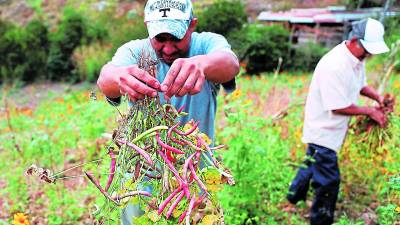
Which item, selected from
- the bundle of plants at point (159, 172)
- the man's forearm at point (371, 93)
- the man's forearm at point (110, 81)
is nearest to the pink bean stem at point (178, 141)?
the bundle of plants at point (159, 172)

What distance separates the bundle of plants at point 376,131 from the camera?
356 cm

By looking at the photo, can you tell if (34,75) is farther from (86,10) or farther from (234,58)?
(234,58)

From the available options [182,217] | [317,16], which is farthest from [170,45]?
[317,16]

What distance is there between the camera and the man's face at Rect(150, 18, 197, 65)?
6.77 feet

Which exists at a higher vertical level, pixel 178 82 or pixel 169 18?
pixel 169 18

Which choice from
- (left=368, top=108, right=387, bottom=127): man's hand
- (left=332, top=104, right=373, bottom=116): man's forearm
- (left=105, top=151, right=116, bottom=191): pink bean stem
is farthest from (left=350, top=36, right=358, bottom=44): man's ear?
(left=105, top=151, right=116, bottom=191): pink bean stem

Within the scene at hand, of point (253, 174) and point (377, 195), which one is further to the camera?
point (377, 195)

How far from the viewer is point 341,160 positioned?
13.7 ft

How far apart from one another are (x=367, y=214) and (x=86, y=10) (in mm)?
17124

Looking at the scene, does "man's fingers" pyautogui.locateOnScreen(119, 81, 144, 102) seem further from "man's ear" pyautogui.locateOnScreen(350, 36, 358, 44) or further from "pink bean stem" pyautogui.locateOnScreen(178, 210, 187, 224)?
"man's ear" pyautogui.locateOnScreen(350, 36, 358, 44)

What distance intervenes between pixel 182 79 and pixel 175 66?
5 centimetres

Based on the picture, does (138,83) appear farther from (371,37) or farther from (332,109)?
(371,37)

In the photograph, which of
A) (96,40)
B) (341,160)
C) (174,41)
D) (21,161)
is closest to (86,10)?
(96,40)

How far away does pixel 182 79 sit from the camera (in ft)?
4.93
